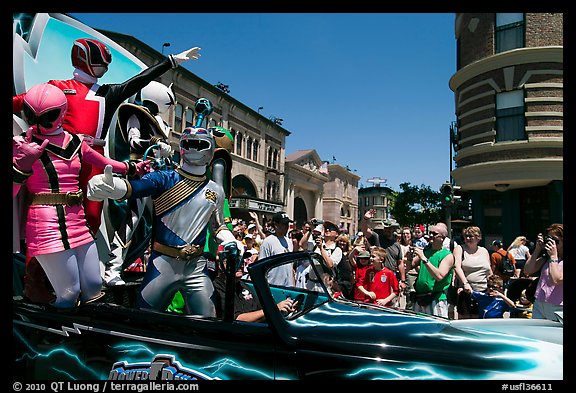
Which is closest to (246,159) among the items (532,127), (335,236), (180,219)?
(532,127)

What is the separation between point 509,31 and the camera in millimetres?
13203

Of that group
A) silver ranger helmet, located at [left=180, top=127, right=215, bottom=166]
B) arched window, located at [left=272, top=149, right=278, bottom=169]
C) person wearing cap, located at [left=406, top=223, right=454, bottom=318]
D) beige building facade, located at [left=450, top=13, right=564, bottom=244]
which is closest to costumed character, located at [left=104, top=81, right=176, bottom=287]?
silver ranger helmet, located at [left=180, top=127, right=215, bottom=166]

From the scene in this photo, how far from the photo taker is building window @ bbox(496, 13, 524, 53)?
1295cm

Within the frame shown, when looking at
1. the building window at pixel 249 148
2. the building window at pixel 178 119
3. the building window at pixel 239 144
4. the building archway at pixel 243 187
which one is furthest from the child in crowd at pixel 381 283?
the building window at pixel 249 148

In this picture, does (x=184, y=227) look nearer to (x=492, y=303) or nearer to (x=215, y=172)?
(x=215, y=172)

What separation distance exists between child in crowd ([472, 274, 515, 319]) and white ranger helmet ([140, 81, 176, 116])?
4131 millimetres

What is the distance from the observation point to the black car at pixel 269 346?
1.95 meters

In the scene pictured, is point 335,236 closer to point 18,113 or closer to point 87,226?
point 87,226

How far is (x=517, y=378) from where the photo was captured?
191cm

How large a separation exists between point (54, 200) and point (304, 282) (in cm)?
181


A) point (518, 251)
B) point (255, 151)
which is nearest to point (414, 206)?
point (255, 151)

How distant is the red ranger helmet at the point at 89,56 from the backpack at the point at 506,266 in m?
6.07

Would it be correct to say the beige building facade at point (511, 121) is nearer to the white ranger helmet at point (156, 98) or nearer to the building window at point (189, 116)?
the white ranger helmet at point (156, 98)
